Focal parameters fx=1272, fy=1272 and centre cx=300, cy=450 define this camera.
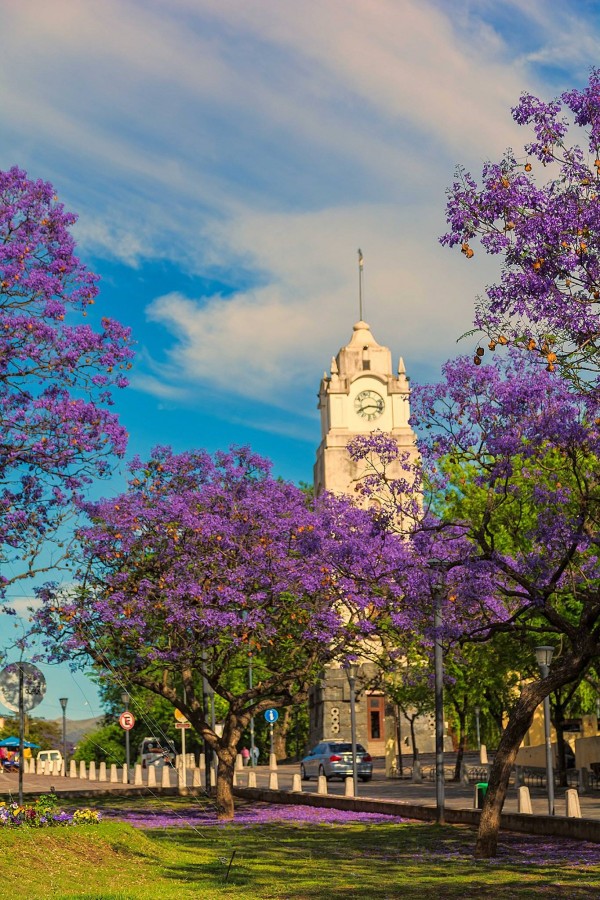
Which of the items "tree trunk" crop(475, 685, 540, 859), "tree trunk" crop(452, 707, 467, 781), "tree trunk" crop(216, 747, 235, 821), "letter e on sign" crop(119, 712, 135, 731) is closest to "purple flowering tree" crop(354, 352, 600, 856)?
"tree trunk" crop(475, 685, 540, 859)

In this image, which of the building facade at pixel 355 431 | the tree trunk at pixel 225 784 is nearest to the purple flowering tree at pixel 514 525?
the tree trunk at pixel 225 784

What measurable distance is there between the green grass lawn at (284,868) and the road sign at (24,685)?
261 cm

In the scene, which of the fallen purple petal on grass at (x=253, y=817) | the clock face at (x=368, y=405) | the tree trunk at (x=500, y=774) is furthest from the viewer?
the clock face at (x=368, y=405)

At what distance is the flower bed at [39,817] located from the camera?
1933cm

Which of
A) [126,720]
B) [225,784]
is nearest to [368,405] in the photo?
[126,720]

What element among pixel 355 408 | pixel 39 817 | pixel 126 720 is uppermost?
pixel 355 408

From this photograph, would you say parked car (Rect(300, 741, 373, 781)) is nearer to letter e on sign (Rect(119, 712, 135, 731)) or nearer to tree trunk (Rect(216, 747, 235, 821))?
letter e on sign (Rect(119, 712, 135, 731))

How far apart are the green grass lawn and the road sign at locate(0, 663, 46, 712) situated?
261cm

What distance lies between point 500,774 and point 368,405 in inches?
2674

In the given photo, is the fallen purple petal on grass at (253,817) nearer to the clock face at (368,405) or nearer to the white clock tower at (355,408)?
the white clock tower at (355,408)

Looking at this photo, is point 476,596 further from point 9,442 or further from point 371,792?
point 371,792

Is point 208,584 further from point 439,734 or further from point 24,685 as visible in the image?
point 24,685

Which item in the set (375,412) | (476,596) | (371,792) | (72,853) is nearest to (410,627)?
(476,596)

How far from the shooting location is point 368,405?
8738 centimetres
